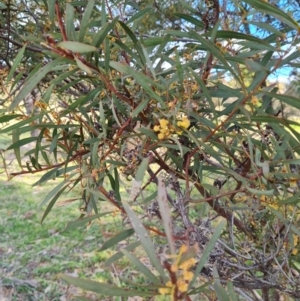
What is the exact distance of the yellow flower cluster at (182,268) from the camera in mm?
249

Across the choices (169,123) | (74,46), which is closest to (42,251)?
(169,123)

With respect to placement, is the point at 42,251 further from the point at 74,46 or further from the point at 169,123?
the point at 74,46

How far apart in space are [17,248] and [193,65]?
2.10 m

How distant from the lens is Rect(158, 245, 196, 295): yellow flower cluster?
0.82 feet

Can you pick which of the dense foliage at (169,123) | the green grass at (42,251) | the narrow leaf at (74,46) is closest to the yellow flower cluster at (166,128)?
the dense foliage at (169,123)

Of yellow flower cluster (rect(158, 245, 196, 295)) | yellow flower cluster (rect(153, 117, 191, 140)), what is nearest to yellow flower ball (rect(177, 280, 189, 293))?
yellow flower cluster (rect(158, 245, 196, 295))

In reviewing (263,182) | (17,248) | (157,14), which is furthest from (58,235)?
(263,182)

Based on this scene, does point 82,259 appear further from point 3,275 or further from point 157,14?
point 157,14

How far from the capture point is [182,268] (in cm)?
26

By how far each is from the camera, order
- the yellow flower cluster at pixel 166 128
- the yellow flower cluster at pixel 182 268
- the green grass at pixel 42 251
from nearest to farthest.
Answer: the yellow flower cluster at pixel 182 268
the yellow flower cluster at pixel 166 128
the green grass at pixel 42 251

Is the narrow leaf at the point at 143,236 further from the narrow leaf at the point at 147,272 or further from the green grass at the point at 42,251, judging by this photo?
the green grass at the point at 42,251

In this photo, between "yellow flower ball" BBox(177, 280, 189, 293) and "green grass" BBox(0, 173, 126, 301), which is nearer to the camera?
"yellow flower ball" BBox(177, 280, 189, 293)

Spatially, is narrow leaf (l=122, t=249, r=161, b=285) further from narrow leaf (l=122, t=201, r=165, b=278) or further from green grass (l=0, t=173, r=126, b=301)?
green grass (l=0, t=173, r=126, b=301)

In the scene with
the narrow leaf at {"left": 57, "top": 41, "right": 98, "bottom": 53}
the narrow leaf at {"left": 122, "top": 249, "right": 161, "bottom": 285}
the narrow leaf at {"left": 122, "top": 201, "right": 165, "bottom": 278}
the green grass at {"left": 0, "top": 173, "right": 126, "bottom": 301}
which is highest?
the narrow leaf at {"left": 57, "top": 41, "right": 98, "bottom": 53}
